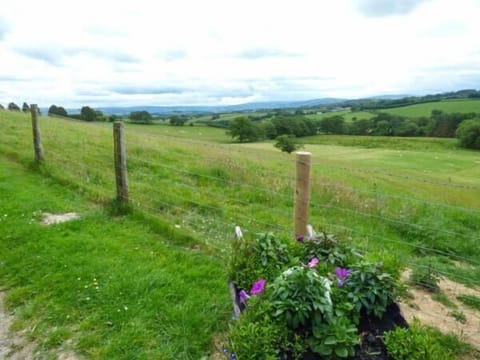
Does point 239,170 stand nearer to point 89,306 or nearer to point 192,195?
point 192,195

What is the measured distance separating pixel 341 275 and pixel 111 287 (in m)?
2.38

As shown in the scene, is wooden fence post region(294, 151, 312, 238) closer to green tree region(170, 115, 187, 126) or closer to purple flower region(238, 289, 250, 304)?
purple flower region(238, 289, 250, 304)

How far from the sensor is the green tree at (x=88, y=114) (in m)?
35.8

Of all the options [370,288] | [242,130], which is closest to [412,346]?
[370,288]

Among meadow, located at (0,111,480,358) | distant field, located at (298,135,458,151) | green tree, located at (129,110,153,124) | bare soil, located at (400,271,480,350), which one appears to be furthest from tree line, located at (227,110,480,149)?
bare soil, located at (400,271,480,350)

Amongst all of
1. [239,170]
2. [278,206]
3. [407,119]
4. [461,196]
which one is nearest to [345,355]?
[278,206]

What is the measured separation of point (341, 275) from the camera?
7.12 feet

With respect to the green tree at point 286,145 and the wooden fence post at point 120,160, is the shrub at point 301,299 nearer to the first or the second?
the wooden fence post at point 120,160

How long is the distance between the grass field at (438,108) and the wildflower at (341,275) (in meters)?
84.3

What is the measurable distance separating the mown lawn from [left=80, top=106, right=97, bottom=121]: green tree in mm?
33582

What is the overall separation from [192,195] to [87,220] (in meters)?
2.08

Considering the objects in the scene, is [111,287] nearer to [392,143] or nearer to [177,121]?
[177,121]

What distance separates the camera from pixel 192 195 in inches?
259

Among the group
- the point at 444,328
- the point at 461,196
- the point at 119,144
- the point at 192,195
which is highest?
the point at 119,144
